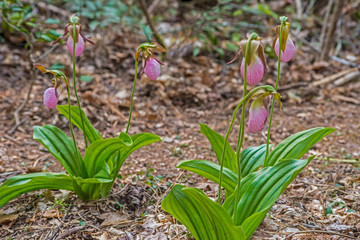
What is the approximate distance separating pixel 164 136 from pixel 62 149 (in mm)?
1169

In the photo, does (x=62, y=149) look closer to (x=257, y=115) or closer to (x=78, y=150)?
(x=78, y=150)

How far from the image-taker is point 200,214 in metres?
1.20

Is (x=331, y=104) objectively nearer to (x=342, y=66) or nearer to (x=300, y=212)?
(x=342, y=66)

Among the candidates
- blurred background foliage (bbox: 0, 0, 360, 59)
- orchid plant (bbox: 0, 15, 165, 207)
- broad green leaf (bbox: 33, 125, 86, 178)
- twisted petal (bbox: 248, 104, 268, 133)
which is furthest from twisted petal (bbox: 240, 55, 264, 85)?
blurred background foliage (bbox: 0, 0, 360, 59)

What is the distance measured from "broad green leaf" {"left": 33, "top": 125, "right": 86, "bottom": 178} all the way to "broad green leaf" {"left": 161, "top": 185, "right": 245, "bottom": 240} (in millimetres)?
631

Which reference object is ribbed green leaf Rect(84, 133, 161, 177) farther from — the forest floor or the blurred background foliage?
the blurred background foliage

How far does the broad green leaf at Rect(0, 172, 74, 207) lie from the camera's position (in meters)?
1.50

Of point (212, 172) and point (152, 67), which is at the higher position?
point (152, 67)

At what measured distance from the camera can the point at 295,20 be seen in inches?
181

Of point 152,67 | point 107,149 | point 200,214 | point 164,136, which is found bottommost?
point 164,136

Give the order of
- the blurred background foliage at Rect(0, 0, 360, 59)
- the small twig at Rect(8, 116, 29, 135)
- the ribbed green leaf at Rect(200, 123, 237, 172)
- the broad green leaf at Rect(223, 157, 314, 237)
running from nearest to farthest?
1. the broad green leaf at Rect(223, 157, 314, 237)
2. the ribbed green leaf at Rect(200, 123, 237, 172)
3. the small twig at Rect(8, 116, 29, 135)
4. the blurred background foliage at Rect(0, 0, 360, 59)

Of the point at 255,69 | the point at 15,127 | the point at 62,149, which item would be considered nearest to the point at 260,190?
the point at 255,69

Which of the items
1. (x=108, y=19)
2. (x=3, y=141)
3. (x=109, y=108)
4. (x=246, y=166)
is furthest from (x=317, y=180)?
(x=108, y=19)

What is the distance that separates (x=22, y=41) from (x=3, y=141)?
1.69m
